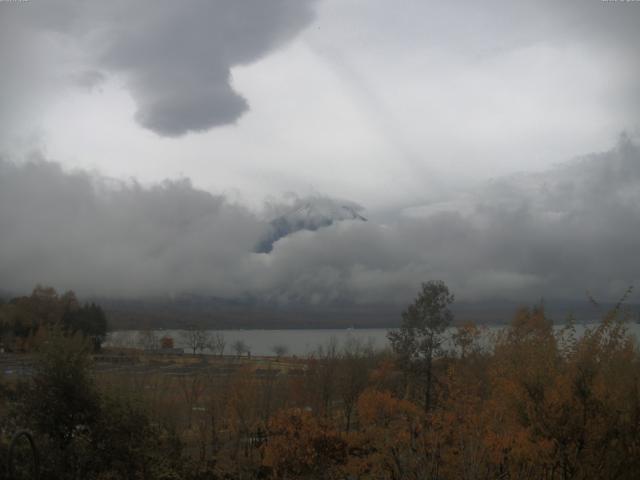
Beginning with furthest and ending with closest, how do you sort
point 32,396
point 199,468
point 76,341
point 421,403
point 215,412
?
point 421,403
point 215,412
point 199,468
point 76,341
point 32,396

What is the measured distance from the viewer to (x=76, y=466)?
14828 mm

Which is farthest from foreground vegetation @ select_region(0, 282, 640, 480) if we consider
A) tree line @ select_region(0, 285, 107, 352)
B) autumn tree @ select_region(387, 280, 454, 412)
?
tree line @ select_region(0, 285, 107, 352)

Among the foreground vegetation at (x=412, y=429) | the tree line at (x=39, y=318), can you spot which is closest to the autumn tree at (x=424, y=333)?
the foreground vegetation at (x=412, y=429)

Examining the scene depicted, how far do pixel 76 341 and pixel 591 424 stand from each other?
46.3 feet

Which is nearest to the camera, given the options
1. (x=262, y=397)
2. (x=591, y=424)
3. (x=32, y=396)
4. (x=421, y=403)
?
(x=591, y=424)

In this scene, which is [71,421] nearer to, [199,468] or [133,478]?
[133,478]

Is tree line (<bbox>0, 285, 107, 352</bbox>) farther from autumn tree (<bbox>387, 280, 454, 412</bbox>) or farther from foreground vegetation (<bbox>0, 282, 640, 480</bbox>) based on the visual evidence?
foreground vegetation (<bbox>0, 282, 640, 480</bbox>)

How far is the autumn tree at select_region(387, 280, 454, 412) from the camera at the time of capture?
1612 inches

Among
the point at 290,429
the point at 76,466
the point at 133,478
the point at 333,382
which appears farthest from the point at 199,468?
the point at 333,382

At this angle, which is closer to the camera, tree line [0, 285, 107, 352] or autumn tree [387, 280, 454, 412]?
autumn tree [387, 280, 454, 412]

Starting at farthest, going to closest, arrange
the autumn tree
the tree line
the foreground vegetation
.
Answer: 1. the tree line
2. the autumn tree
3. the foreground vegetation

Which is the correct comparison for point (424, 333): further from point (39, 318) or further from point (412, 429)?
point (39, 318)

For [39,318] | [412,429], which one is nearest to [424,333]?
[412,429]

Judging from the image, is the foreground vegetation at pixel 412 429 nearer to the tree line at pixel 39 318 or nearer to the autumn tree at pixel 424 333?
the autumn tree at pixel 424 333
